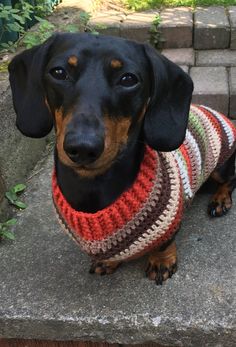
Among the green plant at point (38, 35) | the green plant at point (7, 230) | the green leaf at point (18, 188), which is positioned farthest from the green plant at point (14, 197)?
the green plant at point (38, 35)

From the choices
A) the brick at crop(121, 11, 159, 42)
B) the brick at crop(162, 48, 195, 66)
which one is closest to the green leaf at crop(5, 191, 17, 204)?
the brick at crop(162, 48, 195, 66)

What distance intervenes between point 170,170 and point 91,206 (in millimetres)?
309

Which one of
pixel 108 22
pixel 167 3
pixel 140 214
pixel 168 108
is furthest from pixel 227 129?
pixel 167 3

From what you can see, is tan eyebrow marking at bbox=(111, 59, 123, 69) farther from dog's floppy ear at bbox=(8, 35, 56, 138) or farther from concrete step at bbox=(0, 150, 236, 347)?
concrete step at bbox=(0, 150, 236, 347)

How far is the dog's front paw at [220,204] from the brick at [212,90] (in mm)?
887

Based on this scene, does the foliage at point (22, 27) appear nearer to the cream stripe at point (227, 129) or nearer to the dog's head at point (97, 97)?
the dog's head at point (97, 97)

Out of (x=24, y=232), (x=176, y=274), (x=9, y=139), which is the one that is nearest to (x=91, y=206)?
(x=176, y=274)

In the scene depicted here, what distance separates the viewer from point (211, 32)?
359 cm

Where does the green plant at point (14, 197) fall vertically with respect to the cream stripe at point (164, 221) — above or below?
below

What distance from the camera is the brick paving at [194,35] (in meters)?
3.45

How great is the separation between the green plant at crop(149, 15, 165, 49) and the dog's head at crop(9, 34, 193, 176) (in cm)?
197

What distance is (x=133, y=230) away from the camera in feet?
5.89

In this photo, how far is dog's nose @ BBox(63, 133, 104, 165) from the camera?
1.43 meters

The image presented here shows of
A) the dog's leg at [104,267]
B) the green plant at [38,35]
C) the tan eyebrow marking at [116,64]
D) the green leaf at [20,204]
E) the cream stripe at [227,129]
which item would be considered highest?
the tan eyebrow marking at [116,64]
